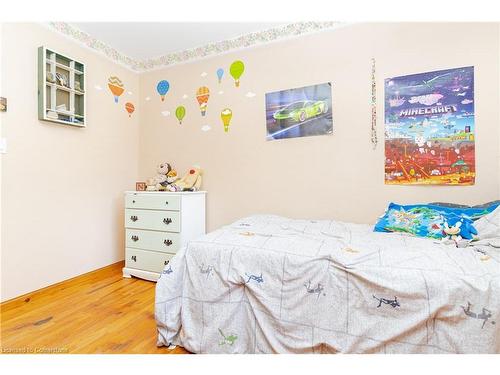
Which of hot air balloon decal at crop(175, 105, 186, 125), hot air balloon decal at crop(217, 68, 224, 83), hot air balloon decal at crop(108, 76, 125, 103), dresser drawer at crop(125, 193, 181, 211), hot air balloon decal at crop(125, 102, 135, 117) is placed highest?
hot air balloon decal at crop(217, 68, 224, 83)

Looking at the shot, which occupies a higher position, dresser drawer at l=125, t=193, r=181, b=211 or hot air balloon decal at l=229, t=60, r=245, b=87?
hot air balloon decal at l=229, t=60, r=245, b=87

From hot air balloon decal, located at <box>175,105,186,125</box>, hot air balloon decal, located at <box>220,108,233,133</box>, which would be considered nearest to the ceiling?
hot air balloon decal, located at <box>175,105,186,125</box>

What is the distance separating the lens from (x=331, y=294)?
3.90 feet

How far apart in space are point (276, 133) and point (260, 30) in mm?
1001

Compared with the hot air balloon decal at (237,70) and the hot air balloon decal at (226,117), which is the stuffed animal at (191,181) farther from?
the hot air balloon decal at (237,70)

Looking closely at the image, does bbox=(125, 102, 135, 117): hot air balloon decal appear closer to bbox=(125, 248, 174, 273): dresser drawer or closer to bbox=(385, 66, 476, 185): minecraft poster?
bbox=(125, 248, 174, 273): dresser drawer

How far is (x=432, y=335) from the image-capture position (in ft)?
3.42

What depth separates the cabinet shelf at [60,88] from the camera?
212 cm

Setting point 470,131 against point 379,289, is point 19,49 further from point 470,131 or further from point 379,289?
point 470,131

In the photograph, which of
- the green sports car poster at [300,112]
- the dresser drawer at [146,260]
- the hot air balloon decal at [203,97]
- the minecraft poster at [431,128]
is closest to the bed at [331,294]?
the minecraft poster at [431,128]

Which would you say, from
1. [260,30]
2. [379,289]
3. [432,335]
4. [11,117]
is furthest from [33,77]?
[432,335]

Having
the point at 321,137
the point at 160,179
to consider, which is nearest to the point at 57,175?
the point at 160,179

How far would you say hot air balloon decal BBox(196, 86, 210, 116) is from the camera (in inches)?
109

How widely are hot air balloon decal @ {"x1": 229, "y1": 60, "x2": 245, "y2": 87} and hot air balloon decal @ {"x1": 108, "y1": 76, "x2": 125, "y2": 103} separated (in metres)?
1.24
